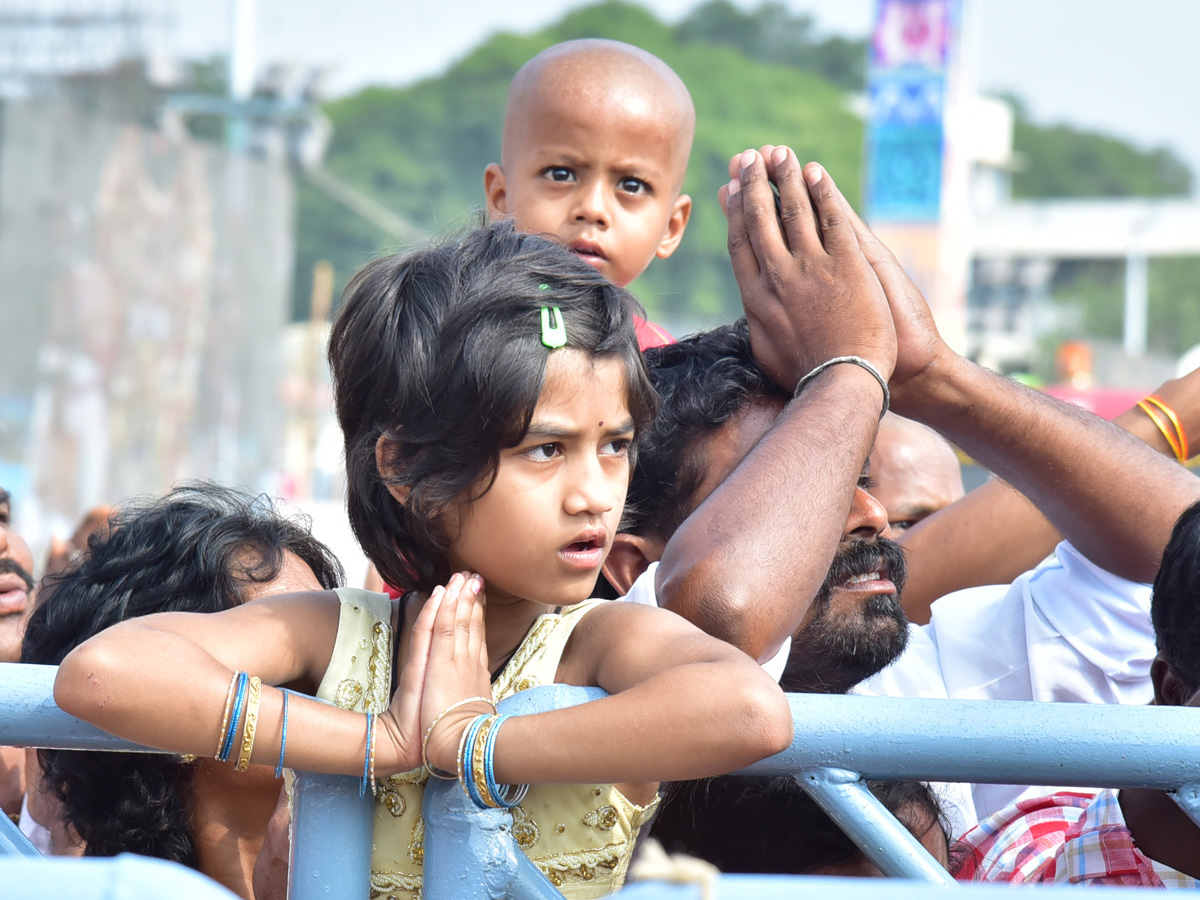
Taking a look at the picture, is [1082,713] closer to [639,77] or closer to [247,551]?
[247,551]

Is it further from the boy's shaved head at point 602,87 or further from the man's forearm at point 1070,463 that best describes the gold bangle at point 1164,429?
the boy's shaved head at point 602,87

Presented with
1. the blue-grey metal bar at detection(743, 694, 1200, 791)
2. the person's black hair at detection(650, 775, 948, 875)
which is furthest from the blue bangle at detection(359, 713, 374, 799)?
the person's black hair at detection(650, 775, 948, 875)

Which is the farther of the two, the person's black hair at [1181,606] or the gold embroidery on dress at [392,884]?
the person's black hair at [1181,606]

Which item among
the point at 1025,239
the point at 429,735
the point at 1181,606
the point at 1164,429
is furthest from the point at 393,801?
the point at 1025,239

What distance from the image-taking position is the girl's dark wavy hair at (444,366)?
5.03 ft

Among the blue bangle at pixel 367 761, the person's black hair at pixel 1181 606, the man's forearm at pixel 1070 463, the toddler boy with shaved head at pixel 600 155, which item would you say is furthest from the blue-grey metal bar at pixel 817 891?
the toddler boy with shaved head at pixel 600 155

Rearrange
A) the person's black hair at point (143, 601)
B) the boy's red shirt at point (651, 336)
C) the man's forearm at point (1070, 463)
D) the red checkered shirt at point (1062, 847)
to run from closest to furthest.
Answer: the red checkered shirt at point (1062, 847), the person's black hair at point (143, 601), the man's forearm at point (1070, 463), the boy's red shirt at point (651, 336)

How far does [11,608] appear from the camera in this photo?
2.66 m

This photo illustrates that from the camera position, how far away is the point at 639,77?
10.0ft

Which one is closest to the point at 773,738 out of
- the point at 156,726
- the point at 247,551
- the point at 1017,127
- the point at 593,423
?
the point at 593,423

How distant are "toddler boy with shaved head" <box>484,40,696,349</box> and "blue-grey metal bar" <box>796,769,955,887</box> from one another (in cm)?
168

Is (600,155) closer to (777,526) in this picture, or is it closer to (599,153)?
(599,153)

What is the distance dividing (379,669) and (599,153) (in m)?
1.73

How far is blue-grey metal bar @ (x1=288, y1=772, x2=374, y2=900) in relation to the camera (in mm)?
1286
